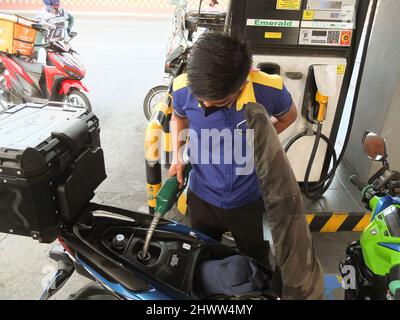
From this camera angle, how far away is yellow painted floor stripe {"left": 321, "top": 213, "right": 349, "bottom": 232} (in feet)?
8.96

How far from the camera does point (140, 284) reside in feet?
4.70

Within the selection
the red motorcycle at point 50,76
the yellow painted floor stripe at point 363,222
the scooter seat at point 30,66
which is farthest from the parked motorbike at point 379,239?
the scooter seat at point 30,66

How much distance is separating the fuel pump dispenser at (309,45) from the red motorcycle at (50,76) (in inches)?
91.8

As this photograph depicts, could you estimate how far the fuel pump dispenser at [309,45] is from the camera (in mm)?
2354

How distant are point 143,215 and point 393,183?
116 centimetres

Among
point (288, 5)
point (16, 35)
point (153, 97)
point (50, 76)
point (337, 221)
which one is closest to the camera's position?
point (288, 5)

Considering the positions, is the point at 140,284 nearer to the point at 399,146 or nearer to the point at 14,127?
the point at 14,127

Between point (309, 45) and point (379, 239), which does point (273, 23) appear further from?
point (379, 239)

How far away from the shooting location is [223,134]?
60.1 inches

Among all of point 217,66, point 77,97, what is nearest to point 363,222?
point 217,66

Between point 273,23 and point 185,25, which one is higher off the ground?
point 273,23

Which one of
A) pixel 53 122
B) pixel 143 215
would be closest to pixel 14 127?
pixel 53 122

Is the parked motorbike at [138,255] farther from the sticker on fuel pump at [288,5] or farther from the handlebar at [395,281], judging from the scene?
the sticker on fuel pump at [288,5]

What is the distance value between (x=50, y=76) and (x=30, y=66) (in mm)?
263
